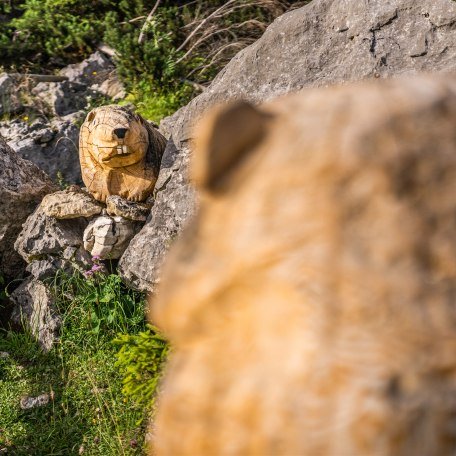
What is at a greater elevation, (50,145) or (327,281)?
(327,281)

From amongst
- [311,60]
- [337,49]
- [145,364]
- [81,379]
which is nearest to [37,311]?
[81,379]

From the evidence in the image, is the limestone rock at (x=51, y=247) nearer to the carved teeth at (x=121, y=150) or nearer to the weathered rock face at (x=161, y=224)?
the weathered rock face at (x=161, y=224)

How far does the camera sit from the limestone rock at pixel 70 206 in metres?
4.80

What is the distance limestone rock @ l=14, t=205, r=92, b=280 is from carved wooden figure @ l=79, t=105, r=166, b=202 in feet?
1.26

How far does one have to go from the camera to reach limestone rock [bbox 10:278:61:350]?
476 centimetres

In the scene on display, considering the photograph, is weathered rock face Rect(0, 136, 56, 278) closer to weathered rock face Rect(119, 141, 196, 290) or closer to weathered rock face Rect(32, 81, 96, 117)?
weathered rock face Rect(119, 141, 196, 290)

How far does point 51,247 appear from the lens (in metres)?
4.89

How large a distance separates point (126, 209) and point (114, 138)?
0.53 metres

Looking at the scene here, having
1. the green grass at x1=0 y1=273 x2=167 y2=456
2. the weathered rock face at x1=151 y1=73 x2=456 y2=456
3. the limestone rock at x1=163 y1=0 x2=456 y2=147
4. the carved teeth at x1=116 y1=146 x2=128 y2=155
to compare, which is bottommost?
the green grass at x1=0 y1=273 x2=167 y2=456

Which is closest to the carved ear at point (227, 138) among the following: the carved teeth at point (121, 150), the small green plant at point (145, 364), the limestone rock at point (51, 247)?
the small green plant at point (145, 364)

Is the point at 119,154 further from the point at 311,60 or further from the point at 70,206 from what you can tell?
the point at 311,60

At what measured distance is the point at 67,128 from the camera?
6.60m

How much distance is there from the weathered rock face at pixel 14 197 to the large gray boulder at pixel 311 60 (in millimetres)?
1197

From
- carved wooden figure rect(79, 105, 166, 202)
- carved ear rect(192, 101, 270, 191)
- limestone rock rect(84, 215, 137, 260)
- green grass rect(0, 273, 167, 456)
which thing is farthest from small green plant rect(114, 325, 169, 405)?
carved ear rect(192, 101, 270, 191)
